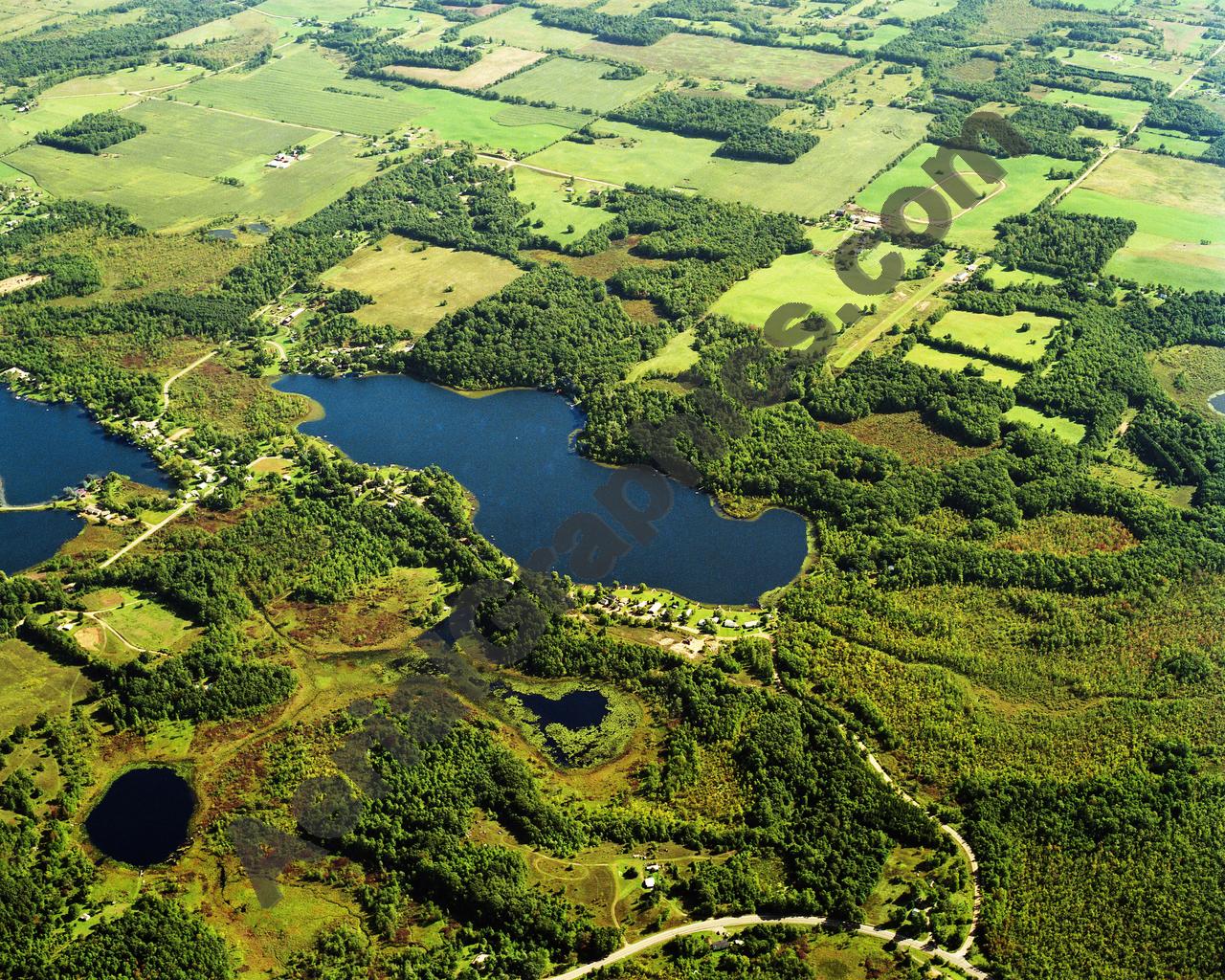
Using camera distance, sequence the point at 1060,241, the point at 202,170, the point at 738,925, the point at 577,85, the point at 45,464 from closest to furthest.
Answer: the point at 738,925 → the point at 45,464 → the point at 1060,241 → the point at 202,170 → the point at 577,85

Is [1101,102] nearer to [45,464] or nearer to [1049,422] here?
[1049,422]

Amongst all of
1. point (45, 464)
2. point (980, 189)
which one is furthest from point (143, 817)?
point (980, 189)

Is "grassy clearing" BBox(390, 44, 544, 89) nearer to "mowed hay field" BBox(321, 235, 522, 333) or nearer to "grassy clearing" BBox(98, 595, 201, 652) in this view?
"mowed hay field" BBox(321, 235, 522, 333)

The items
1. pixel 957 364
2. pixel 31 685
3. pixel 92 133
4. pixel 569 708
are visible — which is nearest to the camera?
pixel 569 708

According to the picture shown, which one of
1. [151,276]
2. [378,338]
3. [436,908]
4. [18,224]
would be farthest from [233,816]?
[18,224]

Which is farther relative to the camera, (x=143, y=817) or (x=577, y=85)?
(x=577, y=85)

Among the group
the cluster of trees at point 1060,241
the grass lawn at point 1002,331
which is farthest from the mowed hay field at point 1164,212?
the grass lawn at point 1002,331

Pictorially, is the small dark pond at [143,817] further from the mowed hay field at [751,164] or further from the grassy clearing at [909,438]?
the mowed hay field at [751,164]
